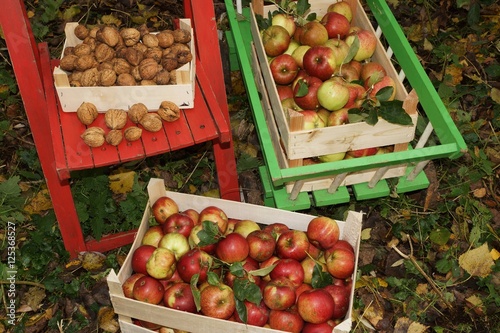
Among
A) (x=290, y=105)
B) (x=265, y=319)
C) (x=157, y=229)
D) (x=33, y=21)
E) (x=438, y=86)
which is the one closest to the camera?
(x=265, y=319)

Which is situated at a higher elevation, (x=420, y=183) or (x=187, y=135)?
(x=187, y=135)

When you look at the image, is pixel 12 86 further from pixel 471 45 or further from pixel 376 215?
pixel 471 45

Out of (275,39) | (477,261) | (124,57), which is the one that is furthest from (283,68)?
(477,261)

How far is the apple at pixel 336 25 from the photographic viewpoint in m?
2.87

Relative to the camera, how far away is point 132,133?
2.31 m

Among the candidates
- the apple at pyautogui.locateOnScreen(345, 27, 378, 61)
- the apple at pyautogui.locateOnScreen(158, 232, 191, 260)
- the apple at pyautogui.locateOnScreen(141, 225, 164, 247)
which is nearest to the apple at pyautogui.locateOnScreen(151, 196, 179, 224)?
the apple at pyautogui.locateOnScreen(141, 225, 164, 247)

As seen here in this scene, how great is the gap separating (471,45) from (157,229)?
2737 millimetres

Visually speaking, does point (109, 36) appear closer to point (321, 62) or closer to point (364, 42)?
point (321, 62)

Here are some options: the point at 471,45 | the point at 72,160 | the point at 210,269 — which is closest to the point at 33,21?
the point at 72,160

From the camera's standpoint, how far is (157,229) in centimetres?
254

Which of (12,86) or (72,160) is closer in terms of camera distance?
(72,160)

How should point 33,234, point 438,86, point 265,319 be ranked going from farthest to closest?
point 438,86 → point 33,234 → point 265,319

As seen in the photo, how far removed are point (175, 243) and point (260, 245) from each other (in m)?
0.37

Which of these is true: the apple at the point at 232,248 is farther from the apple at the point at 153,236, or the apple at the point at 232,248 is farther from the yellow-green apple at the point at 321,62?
the yellow-green apple at the point at 321,62
